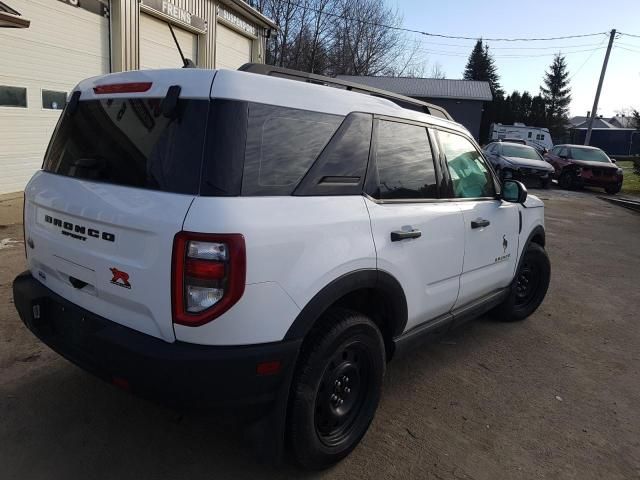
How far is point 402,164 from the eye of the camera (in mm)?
3002

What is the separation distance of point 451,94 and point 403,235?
1428 inches

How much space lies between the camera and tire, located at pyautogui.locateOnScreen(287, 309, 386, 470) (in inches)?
93.5

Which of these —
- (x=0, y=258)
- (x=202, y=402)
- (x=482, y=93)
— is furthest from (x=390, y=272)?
(x=482, y=93)

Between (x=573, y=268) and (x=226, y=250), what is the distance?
6.61 meters

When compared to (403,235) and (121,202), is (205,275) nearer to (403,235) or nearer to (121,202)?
(121,202)

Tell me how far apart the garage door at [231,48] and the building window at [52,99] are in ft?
19.0

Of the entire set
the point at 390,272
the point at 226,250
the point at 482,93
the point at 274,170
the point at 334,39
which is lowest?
the point at 390,272

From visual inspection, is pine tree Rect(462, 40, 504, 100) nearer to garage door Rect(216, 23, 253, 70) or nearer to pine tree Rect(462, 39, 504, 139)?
pine tree Rect(462, 39, 504, 139)

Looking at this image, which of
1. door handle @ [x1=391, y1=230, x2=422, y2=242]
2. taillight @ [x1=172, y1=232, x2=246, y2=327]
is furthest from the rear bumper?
door handle @ [x1=391, y1=230, x2=422, y2=242]

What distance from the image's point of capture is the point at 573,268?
7.29 metres

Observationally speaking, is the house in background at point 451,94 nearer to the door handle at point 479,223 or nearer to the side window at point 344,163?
the door handle at point 479,223

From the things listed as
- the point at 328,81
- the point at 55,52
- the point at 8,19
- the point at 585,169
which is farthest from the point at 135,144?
the point at 585,169

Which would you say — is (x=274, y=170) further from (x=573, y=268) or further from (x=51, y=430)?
(x=573, y=268)

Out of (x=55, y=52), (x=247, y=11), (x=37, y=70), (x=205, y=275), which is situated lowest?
(x=205, y=275)
